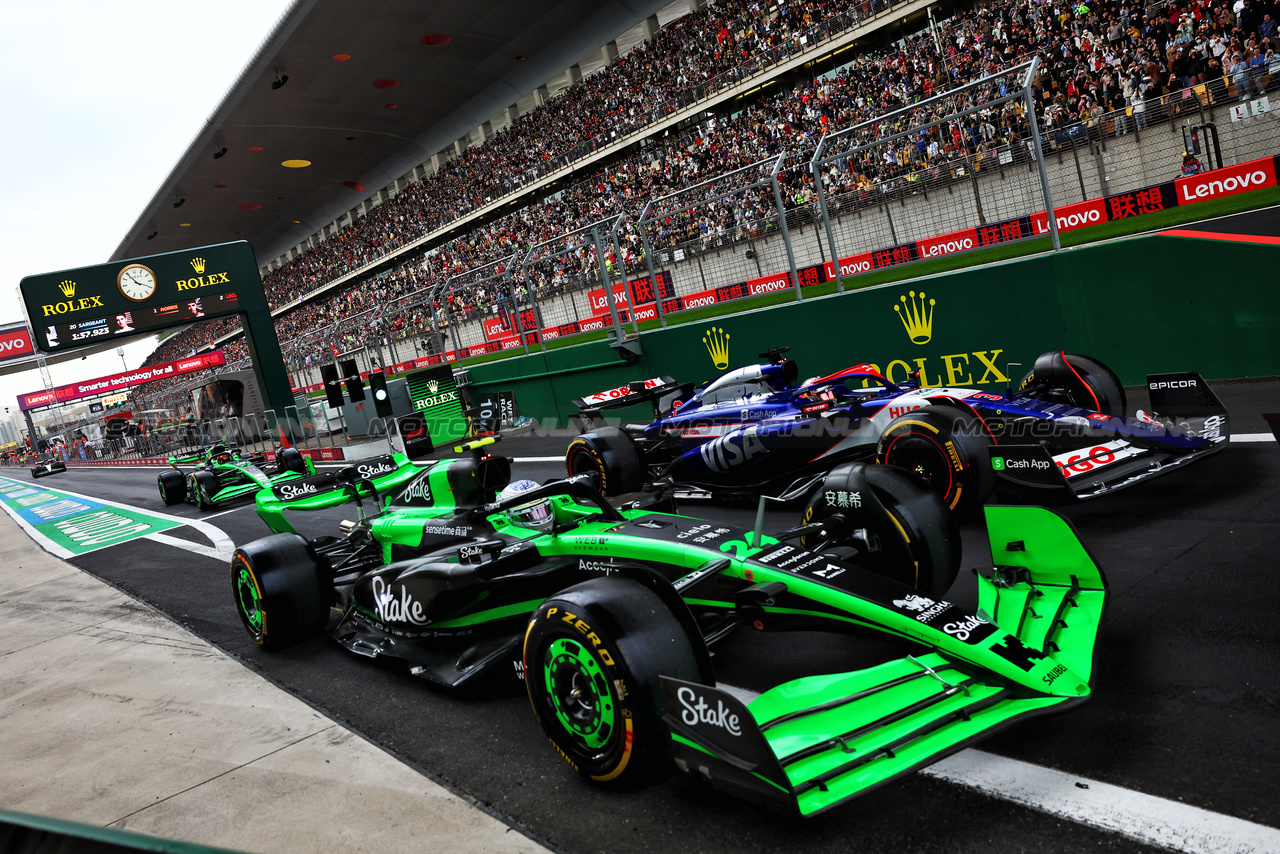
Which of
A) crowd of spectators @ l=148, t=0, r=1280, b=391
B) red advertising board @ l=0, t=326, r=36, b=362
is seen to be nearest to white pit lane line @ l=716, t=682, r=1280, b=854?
crowd of spectators @ l=148, t=0, r=1280, b=391

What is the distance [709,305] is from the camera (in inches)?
578

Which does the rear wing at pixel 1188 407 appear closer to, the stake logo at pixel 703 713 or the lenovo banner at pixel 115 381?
the stake logo at pixel 703 713

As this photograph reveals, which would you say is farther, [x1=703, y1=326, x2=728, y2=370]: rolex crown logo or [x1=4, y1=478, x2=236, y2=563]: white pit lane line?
[x1=703, y1=326, x2=728, y2=370]: rolex crown logo

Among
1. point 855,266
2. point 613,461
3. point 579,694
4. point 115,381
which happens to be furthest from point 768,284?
point 115,381

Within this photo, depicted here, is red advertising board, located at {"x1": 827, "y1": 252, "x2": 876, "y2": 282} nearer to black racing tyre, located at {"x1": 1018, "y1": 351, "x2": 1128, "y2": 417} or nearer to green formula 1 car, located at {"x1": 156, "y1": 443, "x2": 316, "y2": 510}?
black racing tyre, located at {"x1": 1018, "y1": 351, "x2": 1128, "y2": 417}

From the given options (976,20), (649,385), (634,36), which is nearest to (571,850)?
(649,385)

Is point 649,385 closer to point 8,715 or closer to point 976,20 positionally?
point 8,715

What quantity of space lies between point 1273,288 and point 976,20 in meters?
14.8

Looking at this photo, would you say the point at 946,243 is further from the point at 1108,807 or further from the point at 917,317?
the point at 1108,807

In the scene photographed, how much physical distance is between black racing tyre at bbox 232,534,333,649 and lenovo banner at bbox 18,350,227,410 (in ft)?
174

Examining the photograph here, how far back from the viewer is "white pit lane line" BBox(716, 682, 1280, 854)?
227 centimetres

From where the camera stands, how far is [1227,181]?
1271 cm

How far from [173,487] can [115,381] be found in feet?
208

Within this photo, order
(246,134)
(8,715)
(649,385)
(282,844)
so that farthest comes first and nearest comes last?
1. (246,134)
2. (649,385)
3. (8,715)
4. (282,844)
